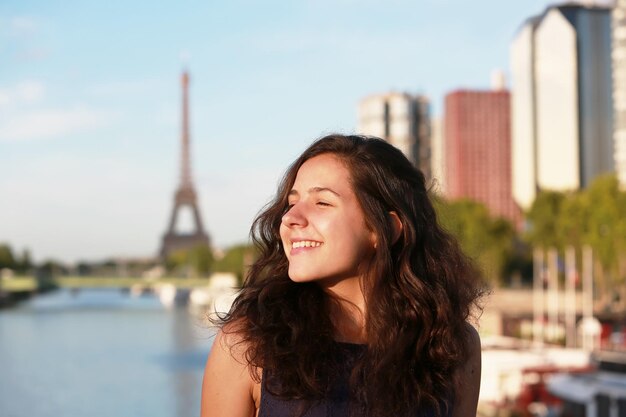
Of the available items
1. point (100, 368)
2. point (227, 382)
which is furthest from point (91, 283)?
point (227, 382)

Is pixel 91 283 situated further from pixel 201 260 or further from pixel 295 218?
pixel 295 218

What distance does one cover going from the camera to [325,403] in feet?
6.33

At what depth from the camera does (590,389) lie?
15258 mm

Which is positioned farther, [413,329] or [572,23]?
[572,23]

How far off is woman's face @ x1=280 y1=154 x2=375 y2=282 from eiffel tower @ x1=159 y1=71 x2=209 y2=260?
293 ft

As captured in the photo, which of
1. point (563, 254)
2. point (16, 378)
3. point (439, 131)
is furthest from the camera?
point (439, 131)

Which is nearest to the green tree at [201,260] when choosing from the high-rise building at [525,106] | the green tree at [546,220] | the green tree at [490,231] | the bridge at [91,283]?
the bridge at [91,283]

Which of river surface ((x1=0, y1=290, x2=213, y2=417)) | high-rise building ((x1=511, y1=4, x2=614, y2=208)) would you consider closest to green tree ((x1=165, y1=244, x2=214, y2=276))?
high-rise building ((x1=511, y1=4, x2=614, y2=208))

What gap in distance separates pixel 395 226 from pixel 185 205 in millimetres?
97422

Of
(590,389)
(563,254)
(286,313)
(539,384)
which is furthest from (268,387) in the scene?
(563,254)

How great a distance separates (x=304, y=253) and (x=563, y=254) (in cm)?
4667

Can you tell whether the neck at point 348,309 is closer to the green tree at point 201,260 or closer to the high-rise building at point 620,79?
the high-rise building at point 620,79

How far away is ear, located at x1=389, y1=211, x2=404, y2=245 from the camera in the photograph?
7.04ft

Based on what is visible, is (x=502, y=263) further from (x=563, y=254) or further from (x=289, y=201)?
(x=289, y=201)
